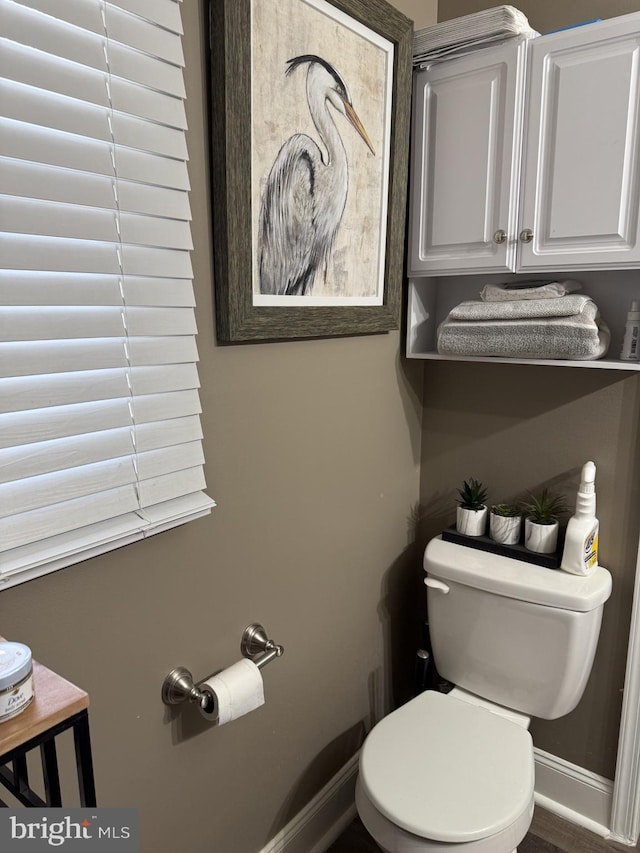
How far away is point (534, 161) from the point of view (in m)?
1.45

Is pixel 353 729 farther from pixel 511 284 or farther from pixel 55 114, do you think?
pixel 55 114

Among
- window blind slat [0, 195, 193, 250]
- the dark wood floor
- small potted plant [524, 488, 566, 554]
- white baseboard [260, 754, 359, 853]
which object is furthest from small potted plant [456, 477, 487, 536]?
window blind slat [0, 195, 193, 250]

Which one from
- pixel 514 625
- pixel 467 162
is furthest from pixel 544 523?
pixel 467 162

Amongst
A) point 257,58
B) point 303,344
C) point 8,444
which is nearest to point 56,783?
point 8,444

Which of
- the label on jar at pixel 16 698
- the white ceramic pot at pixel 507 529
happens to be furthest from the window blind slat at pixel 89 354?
the white ceramic pot at pixel 507 529

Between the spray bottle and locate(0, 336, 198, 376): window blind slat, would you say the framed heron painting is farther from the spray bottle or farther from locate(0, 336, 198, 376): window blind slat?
the spray bottle

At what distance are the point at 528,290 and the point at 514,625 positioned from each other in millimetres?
845

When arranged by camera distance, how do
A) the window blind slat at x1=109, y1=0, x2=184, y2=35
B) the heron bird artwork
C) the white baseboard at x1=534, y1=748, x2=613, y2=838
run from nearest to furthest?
the window blind slat at x1=109, y1=0, x2=184, y2=35
the heron bird artwork
the white baseboard at x1=534, y1=748, x2=613, y2=838

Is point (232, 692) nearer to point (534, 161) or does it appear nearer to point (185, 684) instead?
point (185, 684)

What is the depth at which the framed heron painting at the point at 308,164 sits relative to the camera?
1144 millimetres

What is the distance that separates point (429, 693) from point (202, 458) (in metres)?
Result: 0.96

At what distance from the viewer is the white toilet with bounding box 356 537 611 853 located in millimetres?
1282

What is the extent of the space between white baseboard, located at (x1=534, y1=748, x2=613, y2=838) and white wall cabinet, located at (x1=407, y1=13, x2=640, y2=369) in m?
1.19

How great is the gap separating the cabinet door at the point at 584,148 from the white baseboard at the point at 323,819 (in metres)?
1.48
